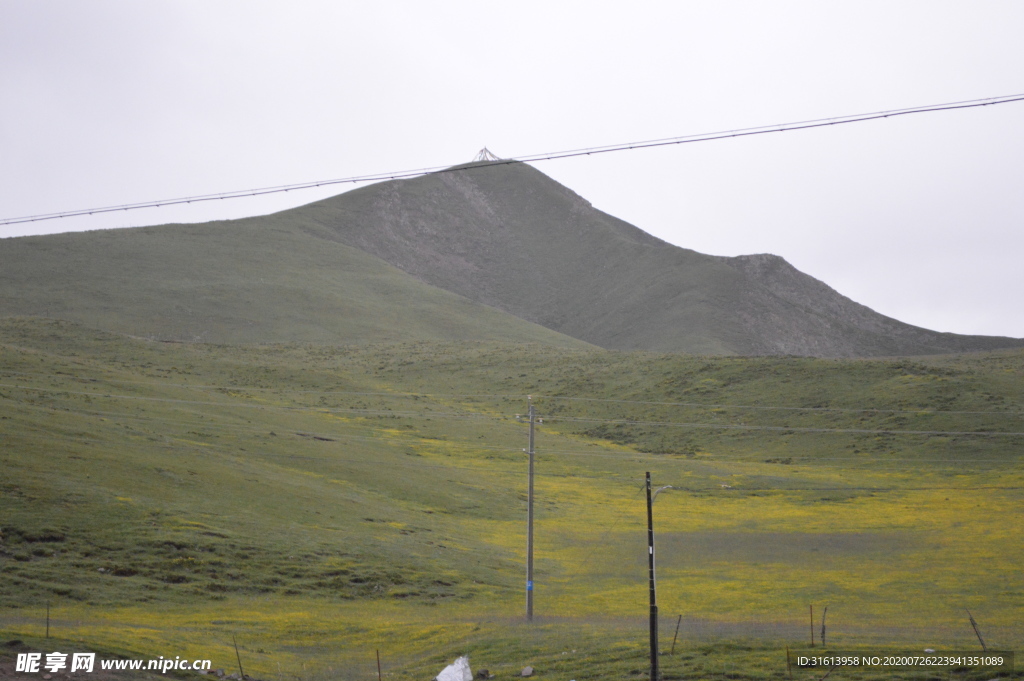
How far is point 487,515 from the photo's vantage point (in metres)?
63.1

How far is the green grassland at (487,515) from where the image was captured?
32516mm

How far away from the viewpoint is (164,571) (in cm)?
4094

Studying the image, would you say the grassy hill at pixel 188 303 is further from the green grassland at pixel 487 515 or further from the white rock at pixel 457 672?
the white rock at pixel 457 672

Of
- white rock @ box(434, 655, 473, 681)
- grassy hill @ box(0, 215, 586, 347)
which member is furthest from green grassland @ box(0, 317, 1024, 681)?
grassy hill @ box(0, 215, 586, 347)

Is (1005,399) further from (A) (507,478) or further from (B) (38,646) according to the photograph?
(B) (38,646)

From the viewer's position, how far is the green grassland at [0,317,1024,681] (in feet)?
107

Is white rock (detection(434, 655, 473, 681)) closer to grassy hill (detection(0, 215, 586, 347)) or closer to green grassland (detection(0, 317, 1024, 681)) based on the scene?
green grassland (detection(0, 317, 1024, 681))

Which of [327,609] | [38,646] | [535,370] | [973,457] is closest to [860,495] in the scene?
[973,457]

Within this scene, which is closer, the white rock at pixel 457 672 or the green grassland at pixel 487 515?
the white rock at pixel 457 672

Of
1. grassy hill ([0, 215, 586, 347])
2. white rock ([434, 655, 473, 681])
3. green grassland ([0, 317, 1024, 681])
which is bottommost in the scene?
white rock ([434, 655, 473, 681])

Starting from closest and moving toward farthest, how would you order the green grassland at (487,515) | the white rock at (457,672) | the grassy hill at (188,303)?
the white rock at (457,672), the green grassland at (487,515), the grassy hill at (188,303)

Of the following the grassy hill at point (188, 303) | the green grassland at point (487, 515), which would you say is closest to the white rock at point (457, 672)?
the green grassland at point (487, 515)

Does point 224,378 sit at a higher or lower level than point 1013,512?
higher

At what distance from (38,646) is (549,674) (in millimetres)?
13025
